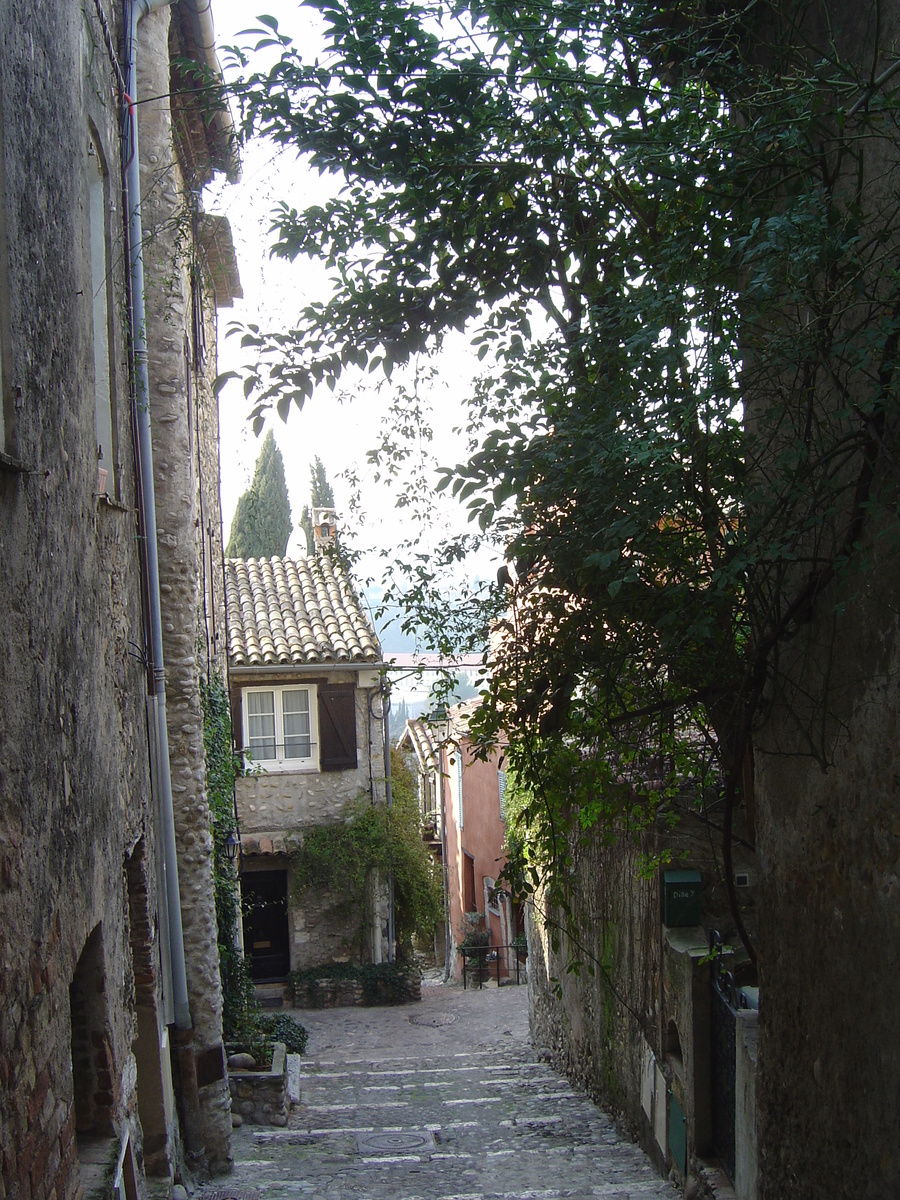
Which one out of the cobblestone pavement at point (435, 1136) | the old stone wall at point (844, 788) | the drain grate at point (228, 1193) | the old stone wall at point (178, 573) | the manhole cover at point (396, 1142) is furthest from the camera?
the manhole cover at point (396, 1142)

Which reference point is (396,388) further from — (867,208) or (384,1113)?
(384,1113)

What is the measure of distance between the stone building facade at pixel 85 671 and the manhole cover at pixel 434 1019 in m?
6.86

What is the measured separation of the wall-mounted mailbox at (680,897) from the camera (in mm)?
6797

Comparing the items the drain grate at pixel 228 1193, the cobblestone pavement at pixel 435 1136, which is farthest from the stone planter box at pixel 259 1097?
the drain grate at pixel 228 1193

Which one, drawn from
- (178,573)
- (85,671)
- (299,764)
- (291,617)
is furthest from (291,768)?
(85,671)

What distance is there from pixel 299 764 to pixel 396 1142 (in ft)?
27.9

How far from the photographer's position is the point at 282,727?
53.2 ft

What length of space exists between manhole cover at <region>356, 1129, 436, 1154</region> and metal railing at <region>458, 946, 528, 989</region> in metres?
9.59

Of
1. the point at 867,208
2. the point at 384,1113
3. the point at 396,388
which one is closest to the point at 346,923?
the point at 384,1113

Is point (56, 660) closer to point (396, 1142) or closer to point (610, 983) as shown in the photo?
point (610, 983)


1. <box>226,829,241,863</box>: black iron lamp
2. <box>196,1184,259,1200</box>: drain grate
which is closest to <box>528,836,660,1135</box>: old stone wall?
<box>196,1184,259,1200</box>: drain grate

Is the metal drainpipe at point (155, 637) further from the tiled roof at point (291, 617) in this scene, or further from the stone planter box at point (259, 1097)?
the tiled roof at point (291, 617)

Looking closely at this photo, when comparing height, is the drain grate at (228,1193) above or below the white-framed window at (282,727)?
below

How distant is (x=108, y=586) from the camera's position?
5.31m
